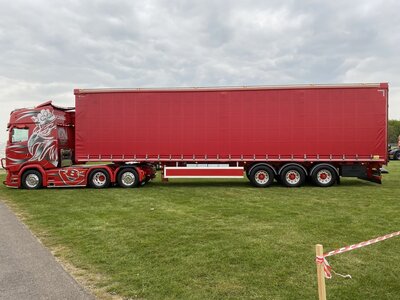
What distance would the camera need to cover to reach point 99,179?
15617 millimetres

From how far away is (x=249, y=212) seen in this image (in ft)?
32.1

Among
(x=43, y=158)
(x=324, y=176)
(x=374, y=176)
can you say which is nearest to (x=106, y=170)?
(x=43, y=158)

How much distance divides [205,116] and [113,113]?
3609mm

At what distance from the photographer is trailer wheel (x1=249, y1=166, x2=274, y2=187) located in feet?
50.1

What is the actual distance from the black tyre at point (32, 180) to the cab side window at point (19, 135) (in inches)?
51.3

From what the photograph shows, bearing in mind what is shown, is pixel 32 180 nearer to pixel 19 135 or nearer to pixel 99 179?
pixel 19 135

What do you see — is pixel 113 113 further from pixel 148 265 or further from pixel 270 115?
pixel 148 265

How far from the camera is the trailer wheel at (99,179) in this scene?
15.5 m

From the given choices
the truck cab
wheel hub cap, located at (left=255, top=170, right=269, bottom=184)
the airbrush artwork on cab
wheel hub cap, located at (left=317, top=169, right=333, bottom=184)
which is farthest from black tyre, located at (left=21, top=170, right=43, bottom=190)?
wheel hub cap, located at (left=317, top=169, right=333, bottom=184)

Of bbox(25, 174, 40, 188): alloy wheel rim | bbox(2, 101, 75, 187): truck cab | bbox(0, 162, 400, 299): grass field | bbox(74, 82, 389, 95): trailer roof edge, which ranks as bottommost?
bbox(0, 162, 400, 299): grass field

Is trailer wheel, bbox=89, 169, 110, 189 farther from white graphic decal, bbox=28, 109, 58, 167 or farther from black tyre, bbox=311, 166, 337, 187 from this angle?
black tyre, bbox=311, 166, 337, 187

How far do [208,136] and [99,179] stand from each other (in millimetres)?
4692

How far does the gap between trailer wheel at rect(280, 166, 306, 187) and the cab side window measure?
33.1 feet

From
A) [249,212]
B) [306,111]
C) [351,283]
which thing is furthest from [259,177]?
[351,283]
